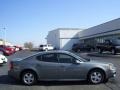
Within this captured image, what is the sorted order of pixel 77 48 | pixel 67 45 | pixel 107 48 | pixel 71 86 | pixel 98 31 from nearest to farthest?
pixel 71 86 → pixel 107 48 → pixel 77 48 → pixel 98 31 → pixel 67 45

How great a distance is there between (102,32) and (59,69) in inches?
1795

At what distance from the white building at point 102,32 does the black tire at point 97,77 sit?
3592cm

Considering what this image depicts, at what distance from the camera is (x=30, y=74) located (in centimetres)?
1195

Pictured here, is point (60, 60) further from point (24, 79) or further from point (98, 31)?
point (98, 31)

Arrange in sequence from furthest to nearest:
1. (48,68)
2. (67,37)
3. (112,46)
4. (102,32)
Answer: (67,37) → (102,32) → (112,46) → (48,68)

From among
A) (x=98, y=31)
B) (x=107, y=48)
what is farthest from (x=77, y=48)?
(x=107, y=48)

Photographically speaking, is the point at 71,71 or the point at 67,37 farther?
the point at 67,37

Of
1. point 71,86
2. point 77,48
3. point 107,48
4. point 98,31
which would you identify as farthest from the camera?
point 98,31

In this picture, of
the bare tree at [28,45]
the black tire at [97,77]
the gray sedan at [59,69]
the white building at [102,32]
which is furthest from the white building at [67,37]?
the black tire at [97,77]

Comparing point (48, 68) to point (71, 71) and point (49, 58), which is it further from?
point (71, 71)

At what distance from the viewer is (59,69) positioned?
11.8 m

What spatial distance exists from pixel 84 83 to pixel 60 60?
1365 mm

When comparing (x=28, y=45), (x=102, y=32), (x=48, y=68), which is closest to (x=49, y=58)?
(x=48, y=68)

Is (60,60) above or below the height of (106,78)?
above
